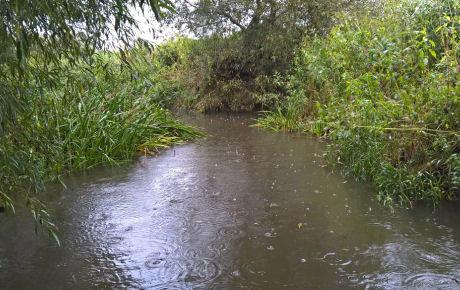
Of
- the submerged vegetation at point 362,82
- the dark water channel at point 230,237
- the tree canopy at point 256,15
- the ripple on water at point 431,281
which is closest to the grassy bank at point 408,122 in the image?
the submerged vegetation at point 362,82

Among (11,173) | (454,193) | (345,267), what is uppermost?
(11,173)

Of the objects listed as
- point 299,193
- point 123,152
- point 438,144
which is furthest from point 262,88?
point 438,144

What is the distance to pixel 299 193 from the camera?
5145 mm

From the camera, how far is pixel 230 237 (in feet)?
12.8

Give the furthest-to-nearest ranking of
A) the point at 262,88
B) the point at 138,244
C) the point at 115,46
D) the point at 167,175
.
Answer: the point at 262,88, the point at 167,175, the point at 138,244, the point at 115,46

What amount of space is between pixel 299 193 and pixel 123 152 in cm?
319

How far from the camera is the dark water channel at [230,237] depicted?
3.14 metres

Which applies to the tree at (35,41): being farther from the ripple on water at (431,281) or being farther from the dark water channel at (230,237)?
the ripple on water at (431,281)

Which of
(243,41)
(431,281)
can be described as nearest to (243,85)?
(243,41)

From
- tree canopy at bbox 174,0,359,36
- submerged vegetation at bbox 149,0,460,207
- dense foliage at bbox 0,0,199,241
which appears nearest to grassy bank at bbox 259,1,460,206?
submerged vegetation at bbox 149,0,460,207

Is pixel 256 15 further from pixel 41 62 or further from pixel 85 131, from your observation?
pixel 41 62

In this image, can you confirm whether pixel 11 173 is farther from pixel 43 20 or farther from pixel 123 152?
pixel 123 152

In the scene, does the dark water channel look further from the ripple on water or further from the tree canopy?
the tree canopy

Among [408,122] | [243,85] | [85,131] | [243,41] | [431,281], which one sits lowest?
[431,281]
